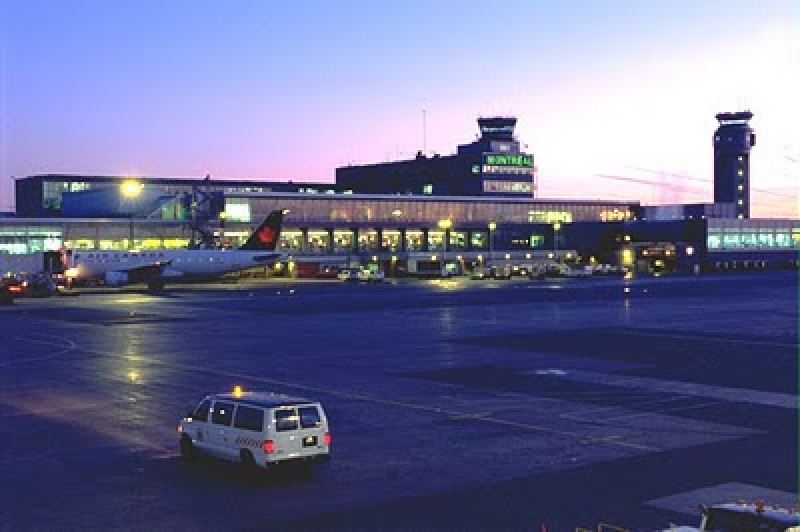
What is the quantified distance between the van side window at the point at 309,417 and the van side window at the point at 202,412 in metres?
2.91

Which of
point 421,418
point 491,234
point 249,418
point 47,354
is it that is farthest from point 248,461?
point 491,234

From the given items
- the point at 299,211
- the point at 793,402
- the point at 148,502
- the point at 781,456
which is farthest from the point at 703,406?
the point at 299,211

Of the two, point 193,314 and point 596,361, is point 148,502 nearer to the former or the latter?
point 596,361

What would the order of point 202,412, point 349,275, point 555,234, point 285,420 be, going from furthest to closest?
point 555,234 < point 349,275 < point 202,412 < point 285,420

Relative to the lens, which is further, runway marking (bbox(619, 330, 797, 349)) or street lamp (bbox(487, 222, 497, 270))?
street lamp (bbox(487, 222, 497, 270))

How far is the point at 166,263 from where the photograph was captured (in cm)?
11331

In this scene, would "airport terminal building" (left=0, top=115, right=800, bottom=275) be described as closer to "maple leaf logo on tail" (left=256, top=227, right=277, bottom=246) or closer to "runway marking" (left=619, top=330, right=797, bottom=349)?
"maple leaf logo on tail" (left=256, top=227, right=277, bottom=246)

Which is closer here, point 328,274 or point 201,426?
point 201,426

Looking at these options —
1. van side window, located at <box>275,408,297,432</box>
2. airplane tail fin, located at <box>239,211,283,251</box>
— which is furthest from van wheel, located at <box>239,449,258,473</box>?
airplane tail fin, located at <box>239,211,283,251</box>

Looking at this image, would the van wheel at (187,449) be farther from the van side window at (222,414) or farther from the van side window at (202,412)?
the van side window at (222,414)

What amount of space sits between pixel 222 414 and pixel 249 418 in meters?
Answer: 1.19

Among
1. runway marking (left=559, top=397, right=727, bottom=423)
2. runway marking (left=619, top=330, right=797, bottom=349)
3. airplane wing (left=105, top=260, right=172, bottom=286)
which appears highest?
airplane wing (left=105, top=260, right=172, bottom=286)

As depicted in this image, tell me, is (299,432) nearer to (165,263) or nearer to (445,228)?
(165,263)

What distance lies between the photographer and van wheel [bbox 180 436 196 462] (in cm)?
2562
